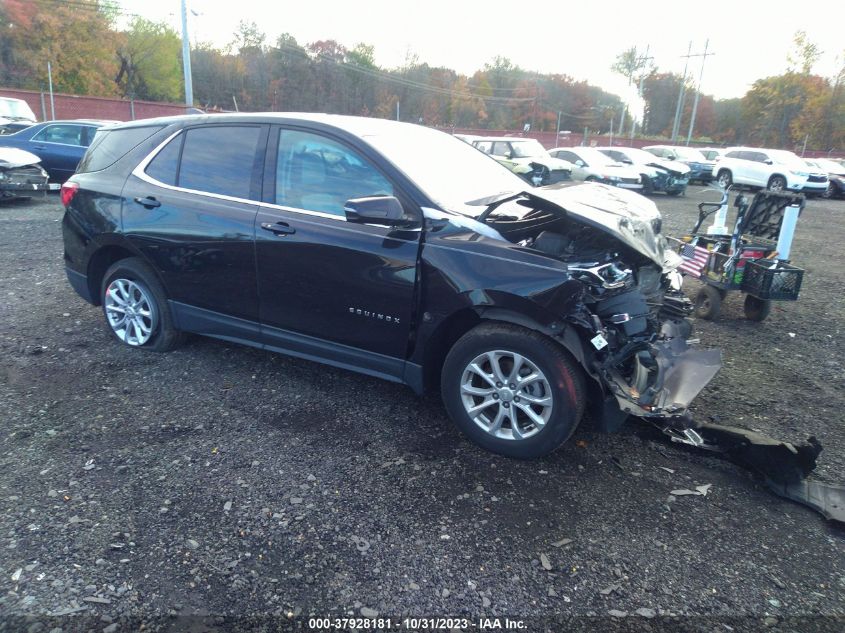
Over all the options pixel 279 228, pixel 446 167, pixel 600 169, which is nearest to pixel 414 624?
pixel 279 228

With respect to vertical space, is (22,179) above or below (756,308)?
above

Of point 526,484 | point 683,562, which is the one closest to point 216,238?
point 526,484

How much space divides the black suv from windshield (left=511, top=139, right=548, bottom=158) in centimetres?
1466

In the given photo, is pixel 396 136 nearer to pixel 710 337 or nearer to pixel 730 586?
pixel 730 586

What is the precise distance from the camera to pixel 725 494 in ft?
10.3

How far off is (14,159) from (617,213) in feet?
38.0

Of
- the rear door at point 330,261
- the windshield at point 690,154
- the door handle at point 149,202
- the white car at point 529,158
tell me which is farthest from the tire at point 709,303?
the windshield at point 690,154

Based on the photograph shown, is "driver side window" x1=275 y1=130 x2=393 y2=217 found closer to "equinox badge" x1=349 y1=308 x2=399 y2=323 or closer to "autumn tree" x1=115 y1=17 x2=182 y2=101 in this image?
"equinox badge" x1=349 y1=308 x2=399 y2=323

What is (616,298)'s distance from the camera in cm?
350

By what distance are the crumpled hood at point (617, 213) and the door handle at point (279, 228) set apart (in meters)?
1.53

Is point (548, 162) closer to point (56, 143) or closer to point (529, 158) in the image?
point (529, 158)

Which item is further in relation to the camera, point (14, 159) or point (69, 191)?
point (14, 159)

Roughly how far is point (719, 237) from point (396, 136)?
408 centimetres

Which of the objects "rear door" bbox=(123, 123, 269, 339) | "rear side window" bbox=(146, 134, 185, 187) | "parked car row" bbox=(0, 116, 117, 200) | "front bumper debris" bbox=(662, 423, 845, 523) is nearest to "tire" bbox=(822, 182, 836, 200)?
"front bumper debris" bbox=(662, 423, 845, 523)
